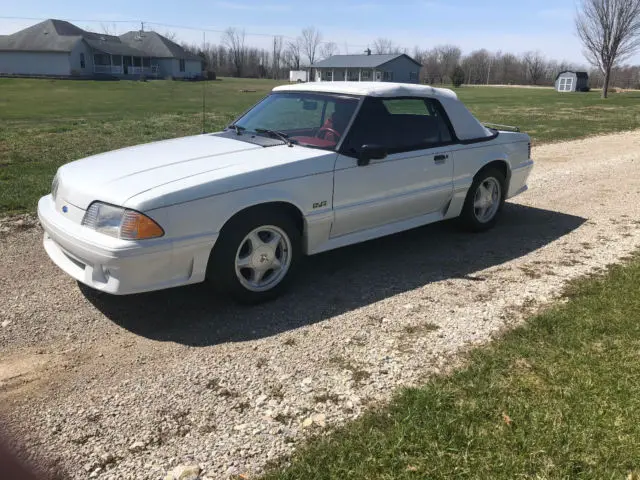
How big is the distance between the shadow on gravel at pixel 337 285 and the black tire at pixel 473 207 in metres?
0.11

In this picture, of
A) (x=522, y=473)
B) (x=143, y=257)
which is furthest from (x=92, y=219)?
(x=522, y=473)

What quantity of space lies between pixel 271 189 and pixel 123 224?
106cm

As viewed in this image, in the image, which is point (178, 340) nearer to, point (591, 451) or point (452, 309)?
point (452, 309)

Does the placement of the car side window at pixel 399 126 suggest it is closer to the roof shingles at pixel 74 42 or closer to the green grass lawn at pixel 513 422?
the green grass lawn at pixel 513 422

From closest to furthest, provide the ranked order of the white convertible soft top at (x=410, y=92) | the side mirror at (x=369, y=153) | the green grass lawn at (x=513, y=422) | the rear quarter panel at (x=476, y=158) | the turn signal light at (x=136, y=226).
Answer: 1. the green grass lawn at (x=513, y=422)
2. the turn signal light at (x=136, y=226)
3. the side mirror at (x=369, y=153)
4. the white convertible soft top at (x=410, y=92)
5. the rear quarter panel at (x=476, y=158)

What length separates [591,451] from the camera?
2.62 m

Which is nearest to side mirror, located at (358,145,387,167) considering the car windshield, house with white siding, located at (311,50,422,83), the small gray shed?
the car windshield

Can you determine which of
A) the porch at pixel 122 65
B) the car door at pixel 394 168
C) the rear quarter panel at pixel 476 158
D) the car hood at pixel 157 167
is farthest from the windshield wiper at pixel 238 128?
the porch at pixel 122 65

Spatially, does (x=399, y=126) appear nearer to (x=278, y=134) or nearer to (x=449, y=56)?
(x=278, y=134)

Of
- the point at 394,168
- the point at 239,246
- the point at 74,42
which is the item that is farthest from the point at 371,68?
the point at 239,246

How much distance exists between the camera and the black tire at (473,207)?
5852 millimetres

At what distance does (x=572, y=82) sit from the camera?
2520 inches

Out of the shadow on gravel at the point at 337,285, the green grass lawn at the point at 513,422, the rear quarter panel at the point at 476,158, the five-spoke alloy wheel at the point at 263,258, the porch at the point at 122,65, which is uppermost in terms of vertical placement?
the porch at the point at 122,65

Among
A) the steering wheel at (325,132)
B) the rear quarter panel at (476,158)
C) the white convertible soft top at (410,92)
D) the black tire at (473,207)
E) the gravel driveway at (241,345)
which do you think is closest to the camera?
the gravel driveway at (241,345)
